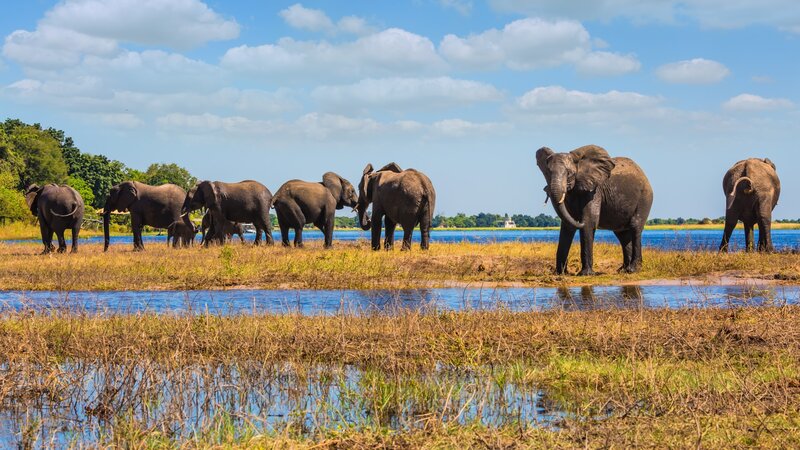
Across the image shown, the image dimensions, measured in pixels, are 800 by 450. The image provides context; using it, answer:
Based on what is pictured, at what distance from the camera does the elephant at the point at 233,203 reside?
31547 mm

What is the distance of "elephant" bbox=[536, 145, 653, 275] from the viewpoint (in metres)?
19.2

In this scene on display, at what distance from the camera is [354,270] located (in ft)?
68.5

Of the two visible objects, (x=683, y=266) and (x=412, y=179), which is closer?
(x=683, y=266)

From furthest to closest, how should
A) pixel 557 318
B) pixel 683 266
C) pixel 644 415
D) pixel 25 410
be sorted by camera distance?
pixel 683 266 < pixel 557 318 < pixel 25 410 < pixel 644 415

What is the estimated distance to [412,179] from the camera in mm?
26500

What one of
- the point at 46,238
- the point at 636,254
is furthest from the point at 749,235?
the point at 46,238

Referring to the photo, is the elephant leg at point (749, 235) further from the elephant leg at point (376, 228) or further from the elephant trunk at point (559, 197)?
the elephant leg at point (376, 228)

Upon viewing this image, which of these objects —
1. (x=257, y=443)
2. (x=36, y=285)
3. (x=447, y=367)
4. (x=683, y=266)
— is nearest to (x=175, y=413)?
(x=257, y=443)

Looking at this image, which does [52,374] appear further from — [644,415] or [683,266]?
[683,266]

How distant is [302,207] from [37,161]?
6381 centimetres

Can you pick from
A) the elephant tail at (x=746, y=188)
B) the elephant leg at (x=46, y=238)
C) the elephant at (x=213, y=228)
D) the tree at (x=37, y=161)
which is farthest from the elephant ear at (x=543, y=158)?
the tree at (x=37, y=161)

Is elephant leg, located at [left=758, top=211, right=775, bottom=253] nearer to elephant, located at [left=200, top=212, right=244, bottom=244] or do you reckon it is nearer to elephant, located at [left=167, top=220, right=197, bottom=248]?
elephant, located at [left=200, top=212, right=244, bottom=244]

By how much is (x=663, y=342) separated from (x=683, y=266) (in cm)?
1173

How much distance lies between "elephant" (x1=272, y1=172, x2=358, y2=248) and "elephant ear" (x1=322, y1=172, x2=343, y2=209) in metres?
0.54
